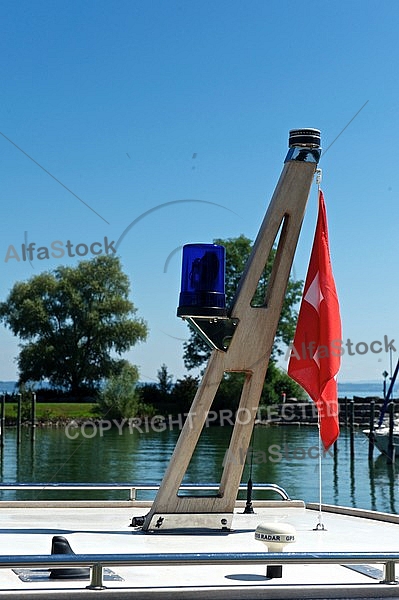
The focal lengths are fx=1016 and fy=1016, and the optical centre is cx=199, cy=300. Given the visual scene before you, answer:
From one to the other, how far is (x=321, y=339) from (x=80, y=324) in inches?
2477

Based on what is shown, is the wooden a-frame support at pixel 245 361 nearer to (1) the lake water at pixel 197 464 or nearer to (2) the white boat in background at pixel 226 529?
(2) the white boat in background at pixel 226 529

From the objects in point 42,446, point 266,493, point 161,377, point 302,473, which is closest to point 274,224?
point 266,493

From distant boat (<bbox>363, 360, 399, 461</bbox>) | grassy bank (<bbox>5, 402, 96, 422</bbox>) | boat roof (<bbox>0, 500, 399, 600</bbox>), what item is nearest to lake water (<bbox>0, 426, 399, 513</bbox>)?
distant boat (<bbox>363, 360, 399, 461</bbox>)

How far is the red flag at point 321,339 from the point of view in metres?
8.73

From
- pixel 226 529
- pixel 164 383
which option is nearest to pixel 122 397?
pixel 164 383

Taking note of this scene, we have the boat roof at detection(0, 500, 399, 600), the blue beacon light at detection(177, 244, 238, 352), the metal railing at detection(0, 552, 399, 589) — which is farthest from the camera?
the blue beacon light at detection(177, 244, 238, 352)

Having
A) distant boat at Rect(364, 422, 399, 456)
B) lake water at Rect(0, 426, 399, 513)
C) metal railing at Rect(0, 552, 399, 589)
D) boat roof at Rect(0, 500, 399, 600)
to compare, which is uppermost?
metal railing at Rect(0, 552, 399, 589)

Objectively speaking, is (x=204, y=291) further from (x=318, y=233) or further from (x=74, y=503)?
(x=74, y=503)

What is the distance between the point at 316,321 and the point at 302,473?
31407mm

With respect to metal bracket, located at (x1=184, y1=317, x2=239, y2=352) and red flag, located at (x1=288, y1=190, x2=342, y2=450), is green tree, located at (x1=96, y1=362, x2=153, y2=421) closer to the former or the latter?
red flag, located at (x1=288, y1=190, x2=342, y2=450)

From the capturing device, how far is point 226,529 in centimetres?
864

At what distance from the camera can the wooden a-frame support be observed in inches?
337

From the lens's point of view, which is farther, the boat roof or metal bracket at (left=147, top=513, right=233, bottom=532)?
metal bracket at (left=147, top=513, right=233, bottom=532)

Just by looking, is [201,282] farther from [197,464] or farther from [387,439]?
[387,439]
